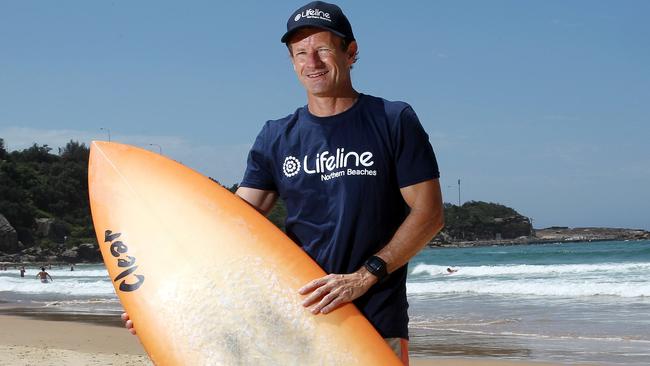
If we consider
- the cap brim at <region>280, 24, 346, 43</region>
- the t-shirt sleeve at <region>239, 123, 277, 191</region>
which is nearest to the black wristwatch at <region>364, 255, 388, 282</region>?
the t-shirt sleeve at <region>239, 123, 277, 191</region>

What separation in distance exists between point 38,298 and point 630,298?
1164 cm

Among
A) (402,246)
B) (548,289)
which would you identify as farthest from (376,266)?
(548,289)

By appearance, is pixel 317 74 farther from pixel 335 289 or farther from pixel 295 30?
pixel 335 289

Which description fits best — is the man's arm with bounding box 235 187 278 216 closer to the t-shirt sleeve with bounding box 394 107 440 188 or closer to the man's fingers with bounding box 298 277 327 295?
the man's fingers with bounding box 298 277 327 295

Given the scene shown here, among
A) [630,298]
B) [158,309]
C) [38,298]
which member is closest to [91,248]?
[38,298]

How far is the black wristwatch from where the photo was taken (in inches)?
75.0

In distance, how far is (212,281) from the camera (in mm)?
2164

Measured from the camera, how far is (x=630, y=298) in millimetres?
12523

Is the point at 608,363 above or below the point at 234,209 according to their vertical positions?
below

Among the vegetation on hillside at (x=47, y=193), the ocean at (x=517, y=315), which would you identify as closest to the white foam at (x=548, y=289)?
the ocean at (x=517, y=315)

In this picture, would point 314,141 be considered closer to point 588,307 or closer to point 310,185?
point 310,185

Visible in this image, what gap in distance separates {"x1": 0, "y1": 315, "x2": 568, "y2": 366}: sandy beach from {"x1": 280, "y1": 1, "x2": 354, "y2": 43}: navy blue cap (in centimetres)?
469

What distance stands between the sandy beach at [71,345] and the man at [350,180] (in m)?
4.48

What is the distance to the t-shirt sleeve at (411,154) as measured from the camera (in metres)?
1.93
